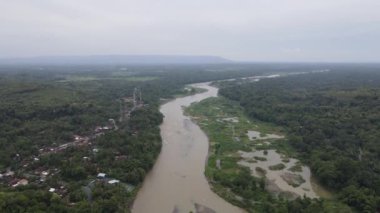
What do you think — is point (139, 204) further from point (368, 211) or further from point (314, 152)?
point (314, 152)

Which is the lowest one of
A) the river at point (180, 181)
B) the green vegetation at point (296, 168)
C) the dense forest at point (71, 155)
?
the river at point (180, 181)

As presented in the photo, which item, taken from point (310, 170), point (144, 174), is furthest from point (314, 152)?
point (144, 174)

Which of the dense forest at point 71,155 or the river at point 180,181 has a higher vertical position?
the dense forest at point 71,155

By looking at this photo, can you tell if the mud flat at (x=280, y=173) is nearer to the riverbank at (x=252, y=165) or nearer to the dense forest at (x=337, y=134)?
the riverbank at (x=252, y=165)

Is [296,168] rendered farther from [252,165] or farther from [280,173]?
[252,165]

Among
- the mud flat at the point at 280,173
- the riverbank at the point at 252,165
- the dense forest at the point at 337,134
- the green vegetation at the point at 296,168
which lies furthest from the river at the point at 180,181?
the dense forest at the point at 337,134

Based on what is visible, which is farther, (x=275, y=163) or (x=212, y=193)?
(x=275, y=163)

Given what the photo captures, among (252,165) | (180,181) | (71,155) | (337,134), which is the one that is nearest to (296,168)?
(252,165)
